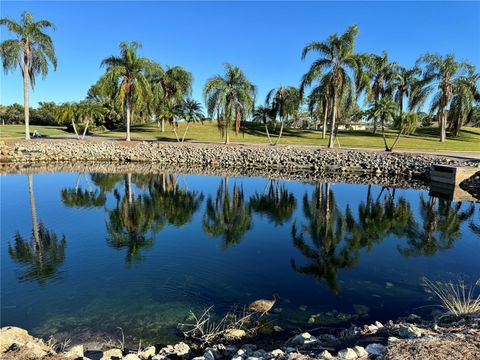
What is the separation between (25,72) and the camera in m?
33.0

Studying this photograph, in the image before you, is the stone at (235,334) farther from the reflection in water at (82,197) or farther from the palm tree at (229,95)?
the palm tree at (229,95)

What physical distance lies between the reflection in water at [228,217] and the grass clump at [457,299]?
229 inches

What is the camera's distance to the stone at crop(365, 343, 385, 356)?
423cm

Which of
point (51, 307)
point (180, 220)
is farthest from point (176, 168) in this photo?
point (51, 307)

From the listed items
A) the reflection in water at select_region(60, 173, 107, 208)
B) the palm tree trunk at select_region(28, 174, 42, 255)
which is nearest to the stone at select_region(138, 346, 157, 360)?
the palm tree trunk at select_region(28, 174, 42, 255)

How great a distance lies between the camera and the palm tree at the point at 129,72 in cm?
3284

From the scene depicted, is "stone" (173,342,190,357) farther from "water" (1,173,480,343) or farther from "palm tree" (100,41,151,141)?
"palm tree" (100,41,151,141)

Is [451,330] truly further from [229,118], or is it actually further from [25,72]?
[25,72]

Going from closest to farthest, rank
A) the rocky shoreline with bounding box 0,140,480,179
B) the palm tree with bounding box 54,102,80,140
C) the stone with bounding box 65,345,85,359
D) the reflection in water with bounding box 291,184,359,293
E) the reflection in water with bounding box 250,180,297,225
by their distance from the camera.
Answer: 1. the stone with bounding box 65,345,85,359
2. the reflection in water with bounding box 291,184,359,293
3. the reflection in water with bounding box 250,180,297,225
4. the rocky shoreline with bounding box 0,140,480,179
5. the palm tree with bounding box 54,102,80,140

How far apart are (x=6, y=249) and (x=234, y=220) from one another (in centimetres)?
789

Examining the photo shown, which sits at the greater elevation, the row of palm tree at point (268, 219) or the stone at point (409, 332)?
the stone at point (409, 332)

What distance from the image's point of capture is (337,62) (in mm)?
31031

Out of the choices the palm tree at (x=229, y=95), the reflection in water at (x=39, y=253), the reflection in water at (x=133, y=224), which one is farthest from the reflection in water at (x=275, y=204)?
the palm tree at (x=229, y=95)

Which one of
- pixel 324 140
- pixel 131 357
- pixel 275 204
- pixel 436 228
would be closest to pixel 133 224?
pixel 275 204
